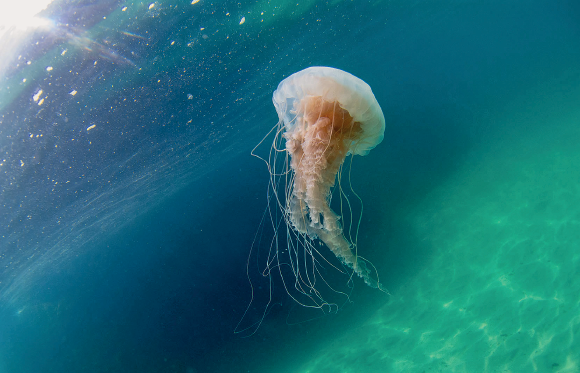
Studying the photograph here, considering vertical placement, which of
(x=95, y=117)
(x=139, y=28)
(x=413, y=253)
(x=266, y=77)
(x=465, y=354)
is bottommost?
(x=465, y=354)

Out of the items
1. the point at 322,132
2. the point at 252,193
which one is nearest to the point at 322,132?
the point at 322,132

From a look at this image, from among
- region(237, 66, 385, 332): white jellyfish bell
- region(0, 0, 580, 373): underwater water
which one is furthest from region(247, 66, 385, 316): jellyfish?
region(0, 0, 580, 373): underwater water

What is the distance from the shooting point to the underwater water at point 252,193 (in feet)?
14.2

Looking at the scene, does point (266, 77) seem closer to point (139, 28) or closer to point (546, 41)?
point (139, 28)

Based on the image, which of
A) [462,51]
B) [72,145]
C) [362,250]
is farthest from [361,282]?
[462,51]

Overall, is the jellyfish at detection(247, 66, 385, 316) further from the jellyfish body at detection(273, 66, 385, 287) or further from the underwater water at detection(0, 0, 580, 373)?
the underwater water at detection(0, 0, 580, 373)

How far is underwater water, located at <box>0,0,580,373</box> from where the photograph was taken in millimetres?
4316

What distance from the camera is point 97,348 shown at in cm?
769

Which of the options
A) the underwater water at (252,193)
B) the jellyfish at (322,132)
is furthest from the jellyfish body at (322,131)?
the underwater water at (252,193)

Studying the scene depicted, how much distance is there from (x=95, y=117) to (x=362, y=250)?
19.9 feet

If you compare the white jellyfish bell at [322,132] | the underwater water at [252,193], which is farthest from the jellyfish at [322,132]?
the underwater water at [252,193]

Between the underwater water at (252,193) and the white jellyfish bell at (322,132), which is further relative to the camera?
the underwater water at (252,193)

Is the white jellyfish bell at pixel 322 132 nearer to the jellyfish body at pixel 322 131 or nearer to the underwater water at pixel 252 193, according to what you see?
the jellyfish body at pixel 322 131

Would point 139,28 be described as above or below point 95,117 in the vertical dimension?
above
